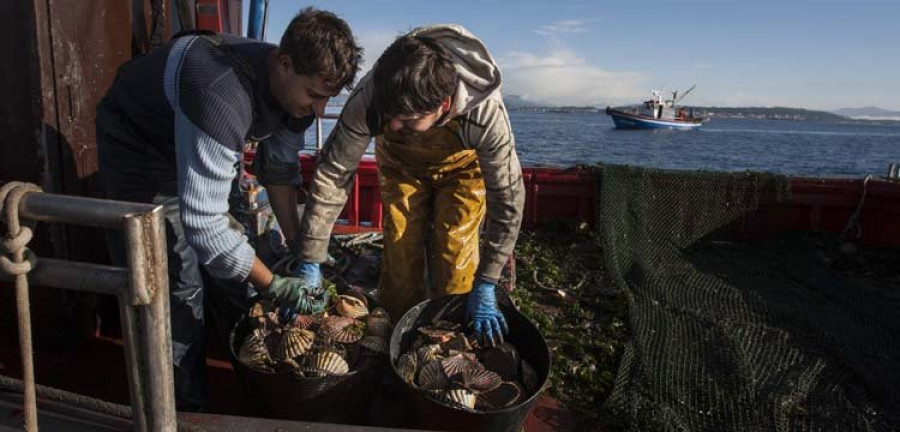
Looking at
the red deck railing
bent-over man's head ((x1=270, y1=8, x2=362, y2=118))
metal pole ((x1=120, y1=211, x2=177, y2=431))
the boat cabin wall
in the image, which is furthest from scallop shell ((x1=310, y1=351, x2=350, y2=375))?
the red deck railing

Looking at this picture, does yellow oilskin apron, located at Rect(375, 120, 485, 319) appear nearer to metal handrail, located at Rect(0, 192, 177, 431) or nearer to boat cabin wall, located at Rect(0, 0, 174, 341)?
boat cabin wall, located at Rect(0, 0, 174, 341)

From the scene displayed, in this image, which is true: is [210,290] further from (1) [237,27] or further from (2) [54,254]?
(1) [237,27]

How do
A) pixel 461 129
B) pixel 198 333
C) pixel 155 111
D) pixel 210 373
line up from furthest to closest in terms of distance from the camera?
pixel 210 373, pixel 461 129, pixel 198 333, pixel 155 111

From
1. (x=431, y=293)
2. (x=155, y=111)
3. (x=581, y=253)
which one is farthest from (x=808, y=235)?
(x=155, y=111)

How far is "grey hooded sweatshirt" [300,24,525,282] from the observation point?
2.63 meters

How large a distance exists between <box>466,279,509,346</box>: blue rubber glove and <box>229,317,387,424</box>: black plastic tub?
0.53 meters

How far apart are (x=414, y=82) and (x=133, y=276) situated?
49.3 inches

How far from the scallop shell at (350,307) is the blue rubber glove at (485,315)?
536 millimetres

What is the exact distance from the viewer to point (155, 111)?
2271mm

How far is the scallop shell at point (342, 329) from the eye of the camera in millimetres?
2490

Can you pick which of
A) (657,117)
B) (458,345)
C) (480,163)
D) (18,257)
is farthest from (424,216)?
(657,117)

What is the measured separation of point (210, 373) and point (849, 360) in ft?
12.2

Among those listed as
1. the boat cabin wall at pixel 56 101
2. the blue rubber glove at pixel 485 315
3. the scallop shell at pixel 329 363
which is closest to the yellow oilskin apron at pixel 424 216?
the blue rubber glove at pixel 485 315

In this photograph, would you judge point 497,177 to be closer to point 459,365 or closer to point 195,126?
point 459,365
